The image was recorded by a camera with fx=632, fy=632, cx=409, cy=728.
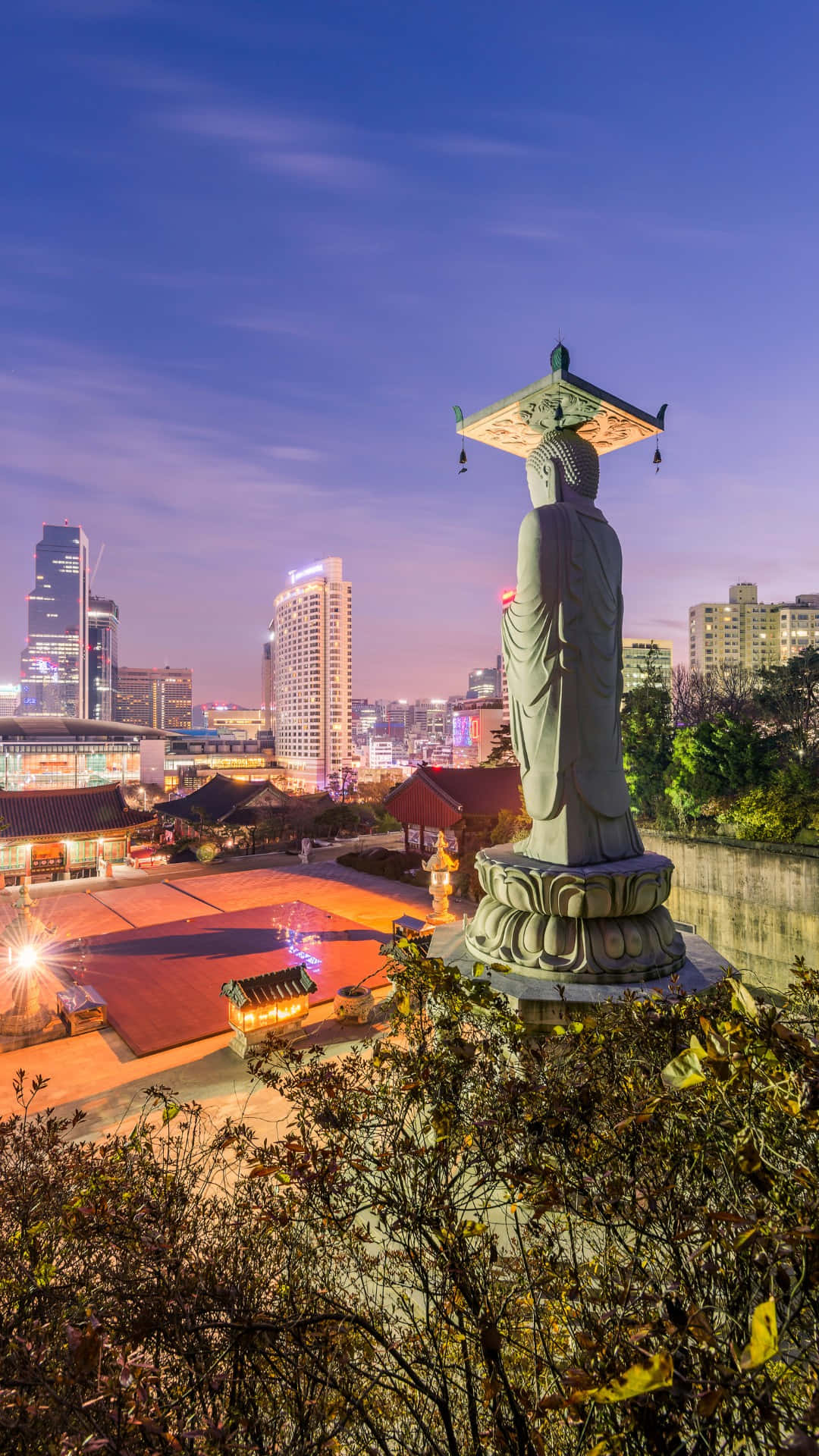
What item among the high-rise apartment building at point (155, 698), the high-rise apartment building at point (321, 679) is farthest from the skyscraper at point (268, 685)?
the high-rise apartment building at point (321, 679)

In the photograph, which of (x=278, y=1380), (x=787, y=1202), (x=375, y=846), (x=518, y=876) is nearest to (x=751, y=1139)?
(x=787, y=1202)

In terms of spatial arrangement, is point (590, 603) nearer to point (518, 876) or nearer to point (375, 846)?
point (518, 876)

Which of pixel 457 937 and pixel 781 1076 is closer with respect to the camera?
pixel 781 1076

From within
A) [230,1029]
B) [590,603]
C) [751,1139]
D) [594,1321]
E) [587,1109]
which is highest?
[590,603]

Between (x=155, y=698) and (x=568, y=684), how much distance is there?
637 ft

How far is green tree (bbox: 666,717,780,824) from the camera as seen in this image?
13086mm

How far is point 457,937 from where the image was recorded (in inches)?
286

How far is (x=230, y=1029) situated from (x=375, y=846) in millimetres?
16183

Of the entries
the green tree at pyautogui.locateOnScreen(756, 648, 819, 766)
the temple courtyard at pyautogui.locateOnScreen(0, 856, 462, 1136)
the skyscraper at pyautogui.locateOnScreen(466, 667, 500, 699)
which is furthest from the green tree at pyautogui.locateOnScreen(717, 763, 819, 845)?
the skyscraper at pyautogui.locateOnScreen(466, 667, 500, 699)

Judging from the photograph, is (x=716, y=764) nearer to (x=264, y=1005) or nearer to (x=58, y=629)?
(x=264, y=1005)

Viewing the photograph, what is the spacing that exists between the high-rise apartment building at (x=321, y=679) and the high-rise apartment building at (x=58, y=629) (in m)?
87.5

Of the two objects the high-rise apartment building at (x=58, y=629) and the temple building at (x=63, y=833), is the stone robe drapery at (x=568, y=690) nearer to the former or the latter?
the temple building at (x=63, y=833)

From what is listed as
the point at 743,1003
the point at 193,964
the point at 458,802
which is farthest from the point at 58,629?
the point at 743,1003

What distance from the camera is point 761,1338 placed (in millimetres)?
1085
